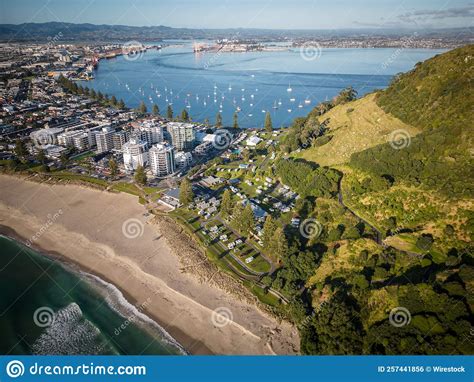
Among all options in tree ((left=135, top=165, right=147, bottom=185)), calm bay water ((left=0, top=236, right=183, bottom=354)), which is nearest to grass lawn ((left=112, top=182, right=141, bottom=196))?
tree ((left=135, top=165, right=147, bottom=185))

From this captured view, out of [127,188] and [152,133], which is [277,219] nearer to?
[127,188]

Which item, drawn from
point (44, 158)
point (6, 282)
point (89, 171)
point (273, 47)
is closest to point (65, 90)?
point (44, 158)

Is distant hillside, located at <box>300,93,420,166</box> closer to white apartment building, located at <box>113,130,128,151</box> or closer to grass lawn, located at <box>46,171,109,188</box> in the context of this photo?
grass lawn, located at <box>46,171,109,188</box>

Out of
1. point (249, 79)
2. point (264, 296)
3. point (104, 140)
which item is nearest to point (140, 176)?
point (104, 140)

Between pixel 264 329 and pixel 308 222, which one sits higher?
pixel 308 222

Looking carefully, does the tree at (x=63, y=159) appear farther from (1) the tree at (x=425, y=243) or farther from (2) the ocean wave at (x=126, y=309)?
(1) the tree at (x=425, y=243)

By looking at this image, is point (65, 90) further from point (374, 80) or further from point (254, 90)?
point (374, 80)
